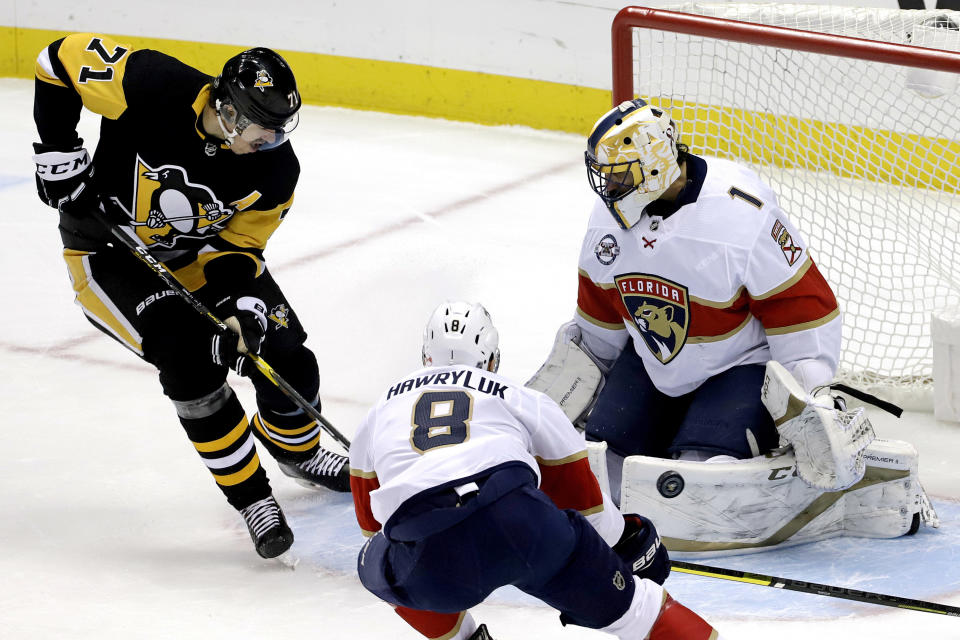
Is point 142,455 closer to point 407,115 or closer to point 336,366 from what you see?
point 336,366

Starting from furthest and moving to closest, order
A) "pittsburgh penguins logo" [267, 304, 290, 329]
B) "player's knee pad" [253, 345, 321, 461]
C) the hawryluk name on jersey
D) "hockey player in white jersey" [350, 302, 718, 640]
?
1. "player's knee pad" [253, 345, 321, 461]
2. "pittsburgh penguins logo" [267, 304, 290, 329]
3. the hawryluk name on jersey
4. "hockey player in white jersey" [350, 302, 718, 640]

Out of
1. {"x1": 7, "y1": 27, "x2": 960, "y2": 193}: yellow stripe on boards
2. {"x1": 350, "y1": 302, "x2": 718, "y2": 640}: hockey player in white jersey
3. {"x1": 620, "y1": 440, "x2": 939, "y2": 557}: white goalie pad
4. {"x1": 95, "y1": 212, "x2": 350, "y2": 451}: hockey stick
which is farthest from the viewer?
{"x1": 7, "y1": 27, "x2": 960, "y2": 193}: yellow stripe on boards

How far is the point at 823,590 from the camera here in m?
2.27

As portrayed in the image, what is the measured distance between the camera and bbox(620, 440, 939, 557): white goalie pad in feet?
8.46

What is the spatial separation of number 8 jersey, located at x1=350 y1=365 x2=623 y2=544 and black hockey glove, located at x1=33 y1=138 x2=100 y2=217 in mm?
1023

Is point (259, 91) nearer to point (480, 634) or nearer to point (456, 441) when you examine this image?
point (456, 441)

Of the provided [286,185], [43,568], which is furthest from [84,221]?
[43,568]

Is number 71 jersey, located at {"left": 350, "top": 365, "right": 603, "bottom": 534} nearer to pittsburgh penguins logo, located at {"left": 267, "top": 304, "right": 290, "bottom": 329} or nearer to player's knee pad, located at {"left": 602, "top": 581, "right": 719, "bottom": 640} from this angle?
player's knee pad, located at {"left": 602, "top": 581, "right": 719, "bottom": 640}

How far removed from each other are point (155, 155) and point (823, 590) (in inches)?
63.8

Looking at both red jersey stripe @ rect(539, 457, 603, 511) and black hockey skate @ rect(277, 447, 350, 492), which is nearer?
red jersey stripe @ rect(539, 457, 603, 511)

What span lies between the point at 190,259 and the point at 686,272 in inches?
43.8

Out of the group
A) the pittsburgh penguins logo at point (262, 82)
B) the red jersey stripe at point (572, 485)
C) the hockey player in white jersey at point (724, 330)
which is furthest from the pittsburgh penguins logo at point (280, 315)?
the red jersey stripe at point (572, 485)

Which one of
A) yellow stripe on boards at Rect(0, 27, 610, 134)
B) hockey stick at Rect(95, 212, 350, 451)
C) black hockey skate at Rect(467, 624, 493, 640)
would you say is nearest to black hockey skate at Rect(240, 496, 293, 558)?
hockey stick at Rect(95, 212, 350, 451)

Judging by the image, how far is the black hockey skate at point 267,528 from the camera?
8.67 feet
